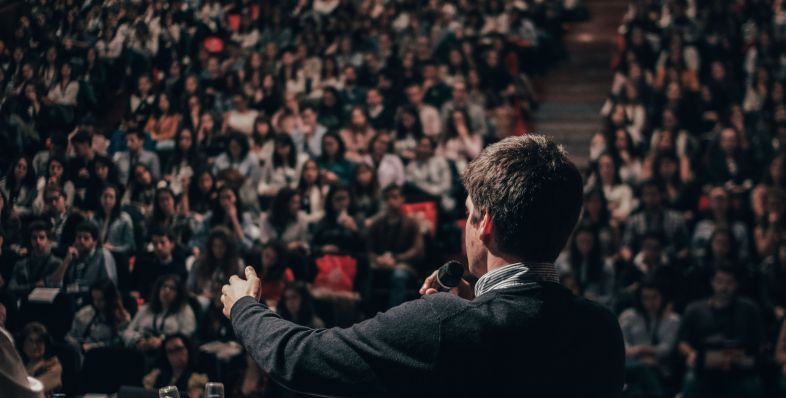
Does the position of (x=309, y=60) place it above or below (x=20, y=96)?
below

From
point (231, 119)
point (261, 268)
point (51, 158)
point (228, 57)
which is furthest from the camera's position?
point (261, 268)

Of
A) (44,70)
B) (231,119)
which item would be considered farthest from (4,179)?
(231,119)

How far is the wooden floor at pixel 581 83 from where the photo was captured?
7.96m

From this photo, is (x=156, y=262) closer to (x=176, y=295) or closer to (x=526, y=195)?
(x=176, y=295)

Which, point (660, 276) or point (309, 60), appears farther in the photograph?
point (309, 60)

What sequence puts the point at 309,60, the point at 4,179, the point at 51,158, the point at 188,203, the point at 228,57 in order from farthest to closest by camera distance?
the point at 309,60, the point at 228,57, the point at 188,203, the point at 51,158, the point at 4,179

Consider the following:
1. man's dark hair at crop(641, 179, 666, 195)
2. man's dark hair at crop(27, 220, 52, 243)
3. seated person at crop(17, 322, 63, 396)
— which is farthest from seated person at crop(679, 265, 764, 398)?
man's dark hair at crop(27, 220, 52, 243)

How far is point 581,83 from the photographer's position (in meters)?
8.66

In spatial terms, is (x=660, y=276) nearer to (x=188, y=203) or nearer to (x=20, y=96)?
(x=188, y=203)

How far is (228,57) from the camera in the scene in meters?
3.62

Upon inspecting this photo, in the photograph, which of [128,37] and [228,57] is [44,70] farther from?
[228,57]

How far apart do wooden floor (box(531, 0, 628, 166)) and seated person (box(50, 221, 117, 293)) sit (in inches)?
209

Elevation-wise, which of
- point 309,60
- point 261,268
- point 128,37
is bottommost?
point 261,268

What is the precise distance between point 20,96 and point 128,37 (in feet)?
1.53
